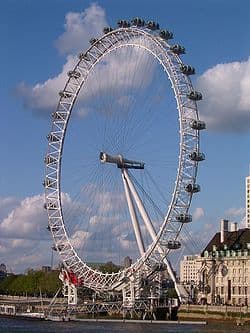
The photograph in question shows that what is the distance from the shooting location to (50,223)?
81125 millimetres

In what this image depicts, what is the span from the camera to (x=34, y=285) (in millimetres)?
143250

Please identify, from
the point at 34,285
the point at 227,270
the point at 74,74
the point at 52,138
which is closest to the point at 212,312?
the point at 227,270

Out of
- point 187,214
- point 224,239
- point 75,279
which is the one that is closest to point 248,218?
point 224,239

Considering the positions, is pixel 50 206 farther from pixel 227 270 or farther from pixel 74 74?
pixel 227 270

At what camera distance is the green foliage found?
136 meters

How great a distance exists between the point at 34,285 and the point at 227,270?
57840 millimetres

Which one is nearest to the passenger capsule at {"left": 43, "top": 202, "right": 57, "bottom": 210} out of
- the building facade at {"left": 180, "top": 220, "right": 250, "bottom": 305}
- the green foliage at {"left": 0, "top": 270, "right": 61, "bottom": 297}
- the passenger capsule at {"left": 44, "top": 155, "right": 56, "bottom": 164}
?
the passenger capsule at {"left": 44, "top": 155, "right": 56, "bottom": 164}

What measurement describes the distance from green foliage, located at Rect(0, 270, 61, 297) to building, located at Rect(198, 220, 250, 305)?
42.9 meters

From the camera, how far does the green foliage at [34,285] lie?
136 meters

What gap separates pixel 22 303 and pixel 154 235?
36.1 meters

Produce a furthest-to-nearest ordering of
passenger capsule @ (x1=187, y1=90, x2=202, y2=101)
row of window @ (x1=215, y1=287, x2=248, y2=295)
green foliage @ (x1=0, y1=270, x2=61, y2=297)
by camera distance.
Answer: green foliage @ (x1=0, y1=270, x2=61, y2=297) → row of window @ (x1=215, y1=287, x2=248, y2=295) → passenger capsule @ (x1=187, y1=90, x2=202, y2=101)

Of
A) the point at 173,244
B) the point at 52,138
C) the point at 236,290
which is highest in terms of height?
the point at 52,138

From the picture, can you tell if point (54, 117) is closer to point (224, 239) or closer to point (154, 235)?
point (154, 235)

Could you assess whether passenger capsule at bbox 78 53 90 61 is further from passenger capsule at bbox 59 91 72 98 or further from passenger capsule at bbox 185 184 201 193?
passenger capsule at bbox 185 184 201 193
